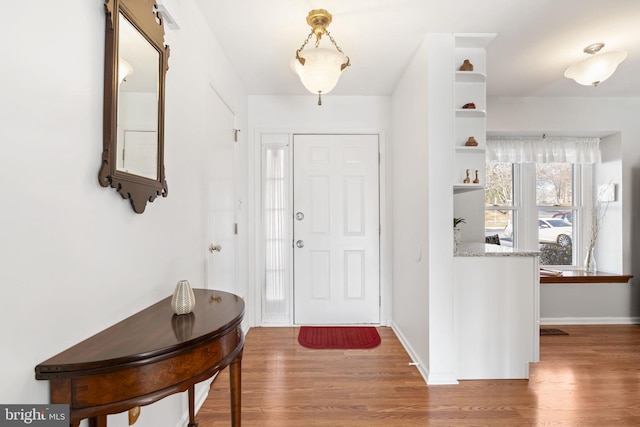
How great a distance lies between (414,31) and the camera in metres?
2.32

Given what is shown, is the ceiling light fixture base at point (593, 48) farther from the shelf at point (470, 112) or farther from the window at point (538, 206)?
the window at point (538, 206)

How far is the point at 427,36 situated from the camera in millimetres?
2340

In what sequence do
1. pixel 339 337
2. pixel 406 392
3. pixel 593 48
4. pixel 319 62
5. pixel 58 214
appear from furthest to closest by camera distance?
pixel 339 337
pixel 593 48
pixel 406 392
pixel 319 62
pixel 58 214

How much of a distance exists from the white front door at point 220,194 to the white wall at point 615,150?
9.08 feet

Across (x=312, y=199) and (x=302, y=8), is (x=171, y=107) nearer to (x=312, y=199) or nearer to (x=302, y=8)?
(x=302, y=8)

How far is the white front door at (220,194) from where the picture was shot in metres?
2.29

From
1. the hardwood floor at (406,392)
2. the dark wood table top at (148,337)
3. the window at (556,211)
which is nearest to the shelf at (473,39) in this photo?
the window at (556,211)

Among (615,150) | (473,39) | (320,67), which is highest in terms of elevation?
(473,39)

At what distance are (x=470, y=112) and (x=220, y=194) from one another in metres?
1.89

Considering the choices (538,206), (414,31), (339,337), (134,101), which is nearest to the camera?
(134,101)

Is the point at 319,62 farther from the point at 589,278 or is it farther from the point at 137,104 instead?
the point at 589,278

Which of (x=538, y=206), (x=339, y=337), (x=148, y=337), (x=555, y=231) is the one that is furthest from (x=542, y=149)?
(x=148, y=337)

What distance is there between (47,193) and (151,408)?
110 cm

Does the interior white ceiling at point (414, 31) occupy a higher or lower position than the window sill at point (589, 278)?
higher
